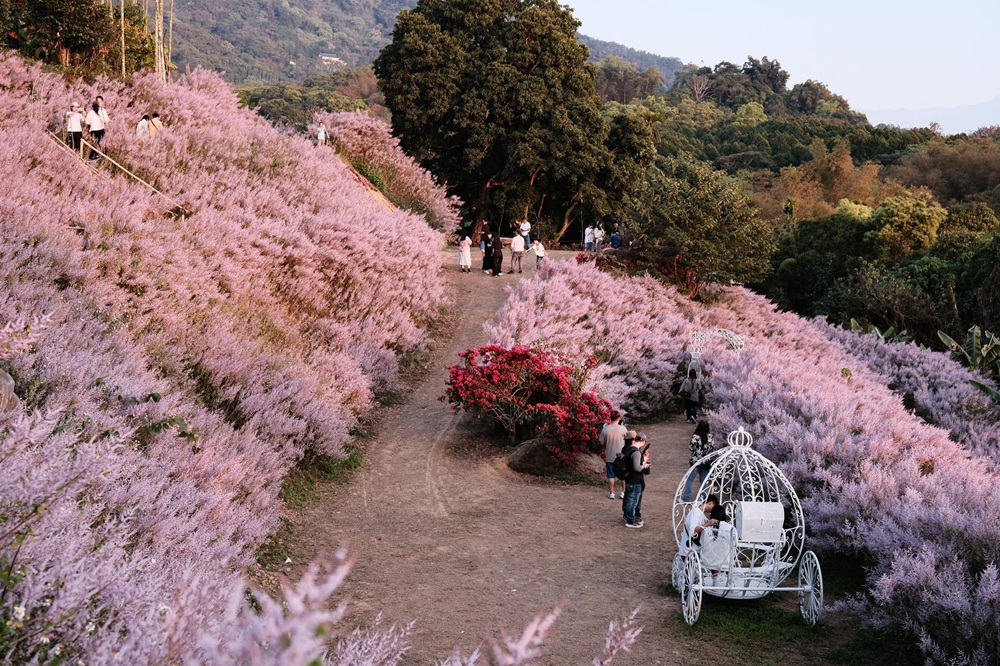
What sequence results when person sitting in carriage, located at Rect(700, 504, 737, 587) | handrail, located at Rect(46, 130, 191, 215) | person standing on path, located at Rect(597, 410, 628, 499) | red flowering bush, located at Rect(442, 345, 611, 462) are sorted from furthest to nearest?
1. handrail, located at Rect(46, 130, 191, 215)
2. red flowering bush, located at Rect(442, 345, 611, 462)
3. person standing on path, located at Rect(597, 410, 628, 499)
4. person sitting in carriage, located at Rect(700, 504, 737, 587)

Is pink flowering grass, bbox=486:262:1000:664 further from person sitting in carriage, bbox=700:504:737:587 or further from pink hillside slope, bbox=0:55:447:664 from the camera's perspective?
pink hillside slope, bbox=0:55:447:664

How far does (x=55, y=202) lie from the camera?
13.8 m

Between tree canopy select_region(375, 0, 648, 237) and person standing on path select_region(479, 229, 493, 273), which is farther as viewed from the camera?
tree canopy select_region(375, 0, 648, 237)

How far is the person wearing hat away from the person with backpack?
538 inches

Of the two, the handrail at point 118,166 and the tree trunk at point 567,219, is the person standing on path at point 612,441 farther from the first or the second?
the tree trunk at point 567,219

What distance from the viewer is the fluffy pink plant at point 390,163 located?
34.9 m

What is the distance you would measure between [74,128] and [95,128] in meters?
0.61

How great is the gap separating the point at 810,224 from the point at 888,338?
24216mm

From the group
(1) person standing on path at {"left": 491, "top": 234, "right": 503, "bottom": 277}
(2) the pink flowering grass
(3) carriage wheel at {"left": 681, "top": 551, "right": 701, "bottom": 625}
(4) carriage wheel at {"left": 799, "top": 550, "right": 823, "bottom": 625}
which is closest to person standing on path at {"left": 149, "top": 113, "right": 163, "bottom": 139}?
(2) the pink flowering grass

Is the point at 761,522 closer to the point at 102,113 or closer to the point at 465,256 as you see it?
the point at 102,113

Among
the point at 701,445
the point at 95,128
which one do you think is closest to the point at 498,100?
the point at 95,128

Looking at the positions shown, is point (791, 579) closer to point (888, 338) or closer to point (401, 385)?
point (401, 385)

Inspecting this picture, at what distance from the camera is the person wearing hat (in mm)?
18422

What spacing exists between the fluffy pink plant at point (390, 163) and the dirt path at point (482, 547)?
19.7m
